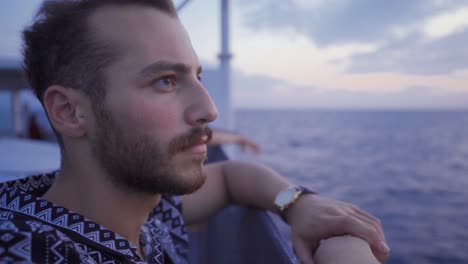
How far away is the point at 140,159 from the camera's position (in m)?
1.19

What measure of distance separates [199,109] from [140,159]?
10.6 inches

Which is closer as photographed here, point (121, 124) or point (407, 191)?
point (121, 124)

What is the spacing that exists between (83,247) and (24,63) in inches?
34.0

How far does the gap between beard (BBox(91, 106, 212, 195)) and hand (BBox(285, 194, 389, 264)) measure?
18.2 inches

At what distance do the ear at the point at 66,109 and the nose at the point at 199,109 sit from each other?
1.21 feet

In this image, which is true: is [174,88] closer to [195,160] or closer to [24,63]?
[195,160]

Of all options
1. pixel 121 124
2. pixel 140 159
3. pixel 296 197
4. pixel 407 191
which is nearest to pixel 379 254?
pixel 296 197

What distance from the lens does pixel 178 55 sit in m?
1.27

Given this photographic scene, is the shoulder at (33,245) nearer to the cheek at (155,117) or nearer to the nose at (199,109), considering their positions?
the cheek at (155,117)

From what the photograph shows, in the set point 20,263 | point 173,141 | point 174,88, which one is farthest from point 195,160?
point 20,263

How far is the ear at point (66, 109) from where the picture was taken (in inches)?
47.4

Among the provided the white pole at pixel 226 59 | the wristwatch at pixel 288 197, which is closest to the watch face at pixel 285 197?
the wristwatch at pixel 288 197

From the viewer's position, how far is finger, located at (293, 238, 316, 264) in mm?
1253

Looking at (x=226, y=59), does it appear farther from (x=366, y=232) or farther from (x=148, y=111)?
(x=366, y=232)
